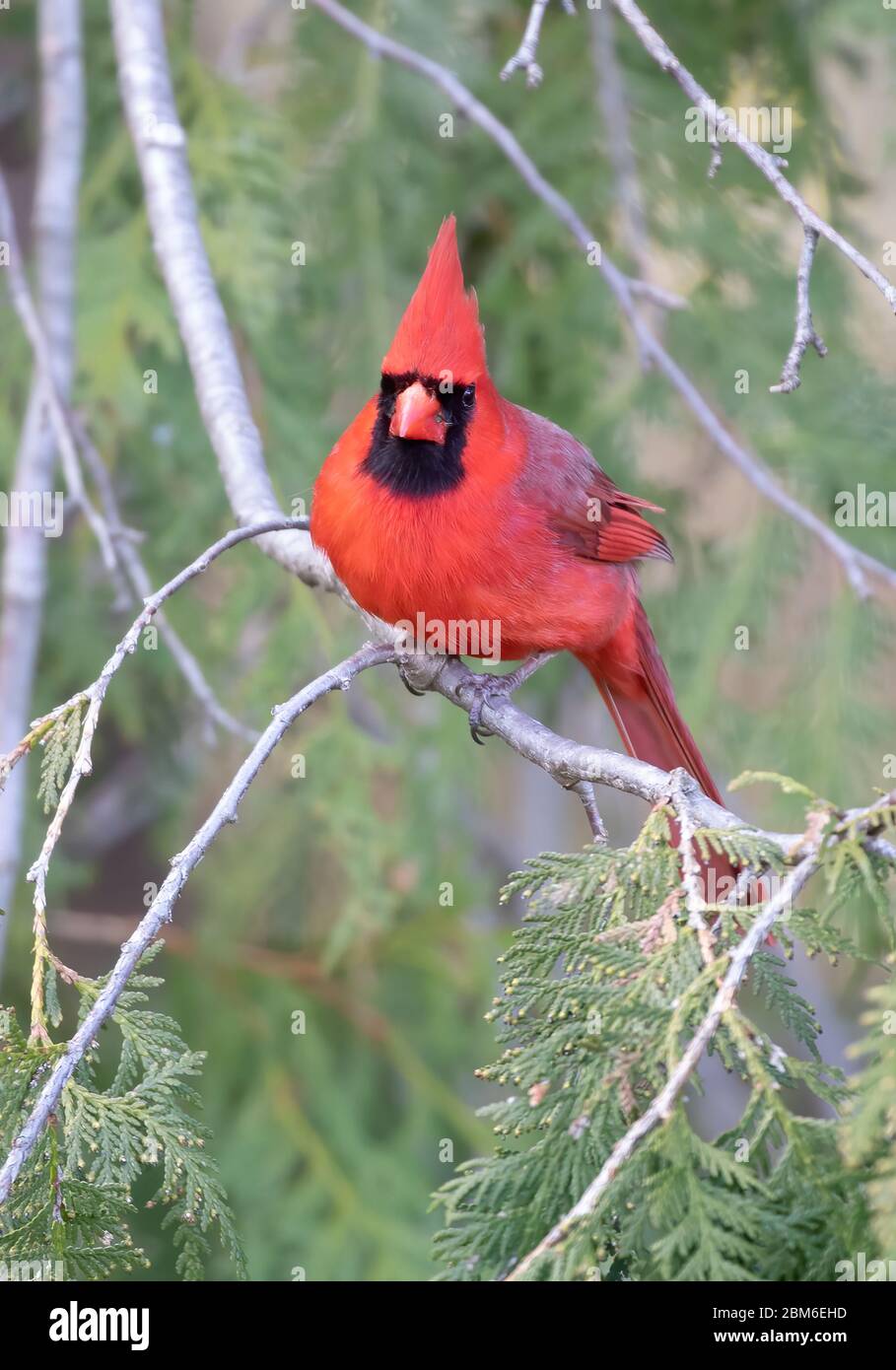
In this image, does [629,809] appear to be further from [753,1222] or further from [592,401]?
[753,1222]

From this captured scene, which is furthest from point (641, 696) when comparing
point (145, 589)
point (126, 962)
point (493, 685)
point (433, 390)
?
point (126, 962)

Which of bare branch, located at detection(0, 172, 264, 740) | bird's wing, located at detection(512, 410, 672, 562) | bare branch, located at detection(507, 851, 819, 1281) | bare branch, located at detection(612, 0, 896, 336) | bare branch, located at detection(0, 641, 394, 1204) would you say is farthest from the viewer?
bird's wing, located at detection(512, 410, 672, 562)

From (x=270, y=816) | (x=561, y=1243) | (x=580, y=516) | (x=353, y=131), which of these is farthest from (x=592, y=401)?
(x=561, y=1243)

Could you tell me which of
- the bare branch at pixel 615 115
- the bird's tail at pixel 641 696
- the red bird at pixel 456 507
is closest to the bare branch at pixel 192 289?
the red bird at pixel 456 507

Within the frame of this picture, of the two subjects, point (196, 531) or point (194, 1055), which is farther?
point (196, 531)

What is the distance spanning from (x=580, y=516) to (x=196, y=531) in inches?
39.7

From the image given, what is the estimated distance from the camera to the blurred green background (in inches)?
111

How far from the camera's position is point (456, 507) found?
1.95 m

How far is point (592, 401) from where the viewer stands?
10.4 feet

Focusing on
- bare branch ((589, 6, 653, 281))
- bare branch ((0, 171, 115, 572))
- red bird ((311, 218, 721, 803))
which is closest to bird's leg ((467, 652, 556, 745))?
red bird ((311, 218, 721, 803))

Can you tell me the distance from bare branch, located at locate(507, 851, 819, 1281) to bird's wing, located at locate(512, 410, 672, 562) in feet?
3.77

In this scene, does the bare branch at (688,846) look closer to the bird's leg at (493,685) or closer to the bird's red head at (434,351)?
the bird's leg at (493,685)

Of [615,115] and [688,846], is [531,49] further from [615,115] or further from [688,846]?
[615,115]

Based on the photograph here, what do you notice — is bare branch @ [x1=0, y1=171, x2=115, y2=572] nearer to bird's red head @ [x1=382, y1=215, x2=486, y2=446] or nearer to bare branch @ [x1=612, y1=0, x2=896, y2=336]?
bird's red head @ [x1=382, y1=215, x2=486, y2=446]
